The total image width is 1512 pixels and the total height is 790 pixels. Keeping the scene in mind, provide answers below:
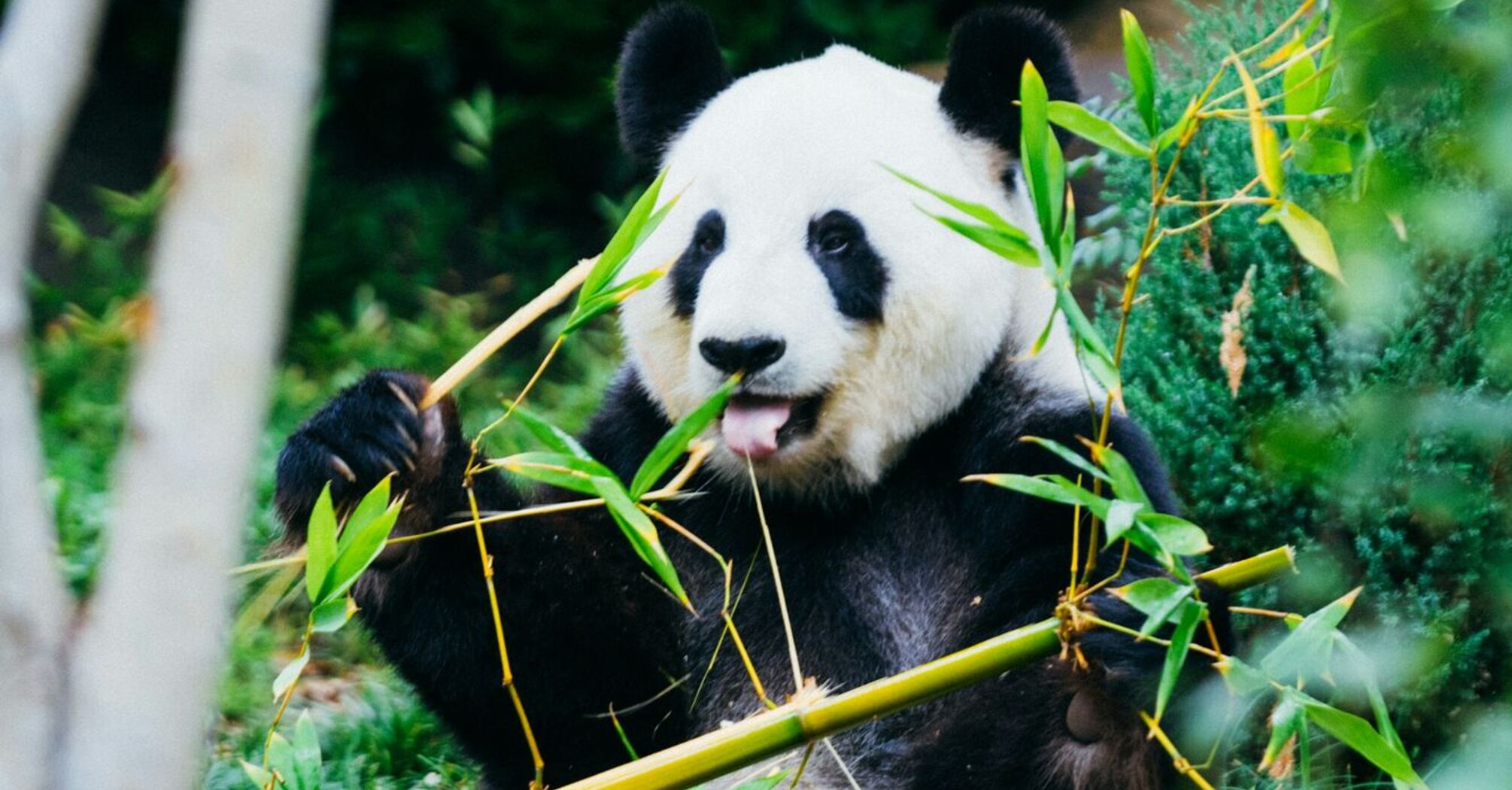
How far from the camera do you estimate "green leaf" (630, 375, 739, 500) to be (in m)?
2.41

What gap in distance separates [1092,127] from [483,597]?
1.39 m

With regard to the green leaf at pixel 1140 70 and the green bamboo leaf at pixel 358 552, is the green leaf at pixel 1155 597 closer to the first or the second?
the green leaf at pixel 1140 70

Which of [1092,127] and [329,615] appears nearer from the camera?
[1092,127]

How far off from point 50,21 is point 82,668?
415mm

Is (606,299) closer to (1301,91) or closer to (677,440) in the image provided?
(677,440)

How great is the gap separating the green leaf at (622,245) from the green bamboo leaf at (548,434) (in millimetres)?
193

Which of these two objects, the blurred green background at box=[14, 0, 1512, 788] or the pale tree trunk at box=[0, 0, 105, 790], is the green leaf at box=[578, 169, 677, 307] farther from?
the pale tree trunk at box=[0, 0, 105, 790]

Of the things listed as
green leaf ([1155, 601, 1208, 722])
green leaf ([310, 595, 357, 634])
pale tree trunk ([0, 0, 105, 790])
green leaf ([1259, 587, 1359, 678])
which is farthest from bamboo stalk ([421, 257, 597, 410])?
pale tree trunk ([0, 0, 105, 790])

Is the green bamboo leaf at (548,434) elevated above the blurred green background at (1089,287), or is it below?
above

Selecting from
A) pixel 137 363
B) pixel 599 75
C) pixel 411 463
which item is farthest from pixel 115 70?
pixel 137 363

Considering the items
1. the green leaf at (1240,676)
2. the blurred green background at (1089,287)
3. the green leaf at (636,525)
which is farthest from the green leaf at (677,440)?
the green leaf at (1240,676)

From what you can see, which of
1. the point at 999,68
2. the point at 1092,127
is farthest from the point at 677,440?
the point at 999,68

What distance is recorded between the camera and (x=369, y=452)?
9.57 feet

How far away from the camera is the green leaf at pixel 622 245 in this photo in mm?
2531
